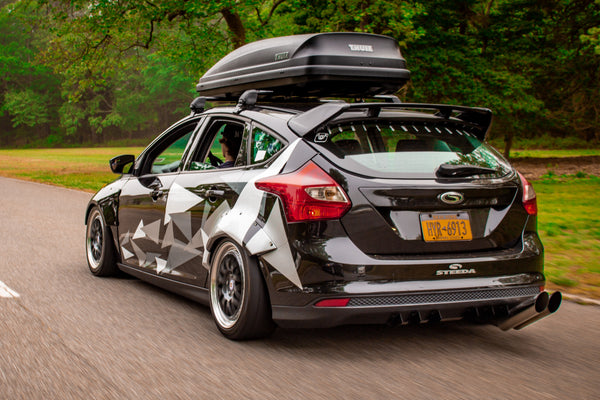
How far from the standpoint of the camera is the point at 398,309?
411cm

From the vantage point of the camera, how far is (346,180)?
13.7ft

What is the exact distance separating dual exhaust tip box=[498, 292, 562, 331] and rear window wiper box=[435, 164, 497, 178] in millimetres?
828

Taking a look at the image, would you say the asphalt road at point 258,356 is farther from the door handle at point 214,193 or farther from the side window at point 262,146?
the side window at point 262,146

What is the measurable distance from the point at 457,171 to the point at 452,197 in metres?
0.19

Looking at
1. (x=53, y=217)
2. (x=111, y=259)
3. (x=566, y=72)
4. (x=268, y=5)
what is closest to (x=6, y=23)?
(x=268, y=5)

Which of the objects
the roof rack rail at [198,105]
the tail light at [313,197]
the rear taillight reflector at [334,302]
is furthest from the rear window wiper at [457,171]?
the roof rack rail at [198,105]

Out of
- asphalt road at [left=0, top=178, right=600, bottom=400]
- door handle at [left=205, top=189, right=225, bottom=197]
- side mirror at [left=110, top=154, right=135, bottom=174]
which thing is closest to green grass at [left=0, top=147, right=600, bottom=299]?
asphalt road at [left=0, top=178, right=600, bottom=400]

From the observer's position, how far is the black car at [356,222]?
4.13 m

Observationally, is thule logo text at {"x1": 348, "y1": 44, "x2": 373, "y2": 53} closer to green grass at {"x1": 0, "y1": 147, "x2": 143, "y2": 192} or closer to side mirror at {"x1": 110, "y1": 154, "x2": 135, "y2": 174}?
side mirror at {"x1": 110, "y1": 154, "x2": 135, "y2": 174}

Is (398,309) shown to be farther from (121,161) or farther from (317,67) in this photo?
(121,161)

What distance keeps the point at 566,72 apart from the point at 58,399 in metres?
26.6

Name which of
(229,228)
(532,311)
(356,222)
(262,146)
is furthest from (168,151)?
(532,311)

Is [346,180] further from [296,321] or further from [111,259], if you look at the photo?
[111,259]

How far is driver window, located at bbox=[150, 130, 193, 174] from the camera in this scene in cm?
602
